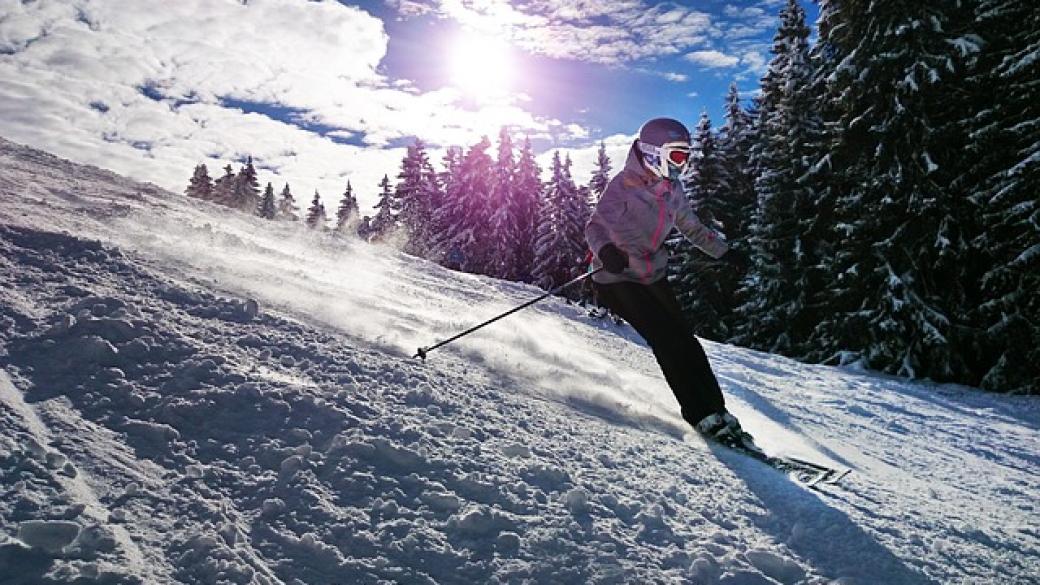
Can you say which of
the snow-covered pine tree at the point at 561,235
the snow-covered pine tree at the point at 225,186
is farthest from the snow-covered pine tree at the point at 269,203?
the snow-covered pine tree at the point at 561,235

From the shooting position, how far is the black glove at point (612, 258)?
15.4 ft

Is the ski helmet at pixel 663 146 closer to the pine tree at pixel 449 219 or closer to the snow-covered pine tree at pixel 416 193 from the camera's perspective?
the pine tree at pixel 449 219

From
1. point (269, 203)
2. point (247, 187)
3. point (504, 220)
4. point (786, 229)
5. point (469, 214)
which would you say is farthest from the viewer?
point (269, 203)

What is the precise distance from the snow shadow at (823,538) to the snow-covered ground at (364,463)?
0.01 metres

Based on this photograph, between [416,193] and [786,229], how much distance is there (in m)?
34.2

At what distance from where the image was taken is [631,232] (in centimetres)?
503

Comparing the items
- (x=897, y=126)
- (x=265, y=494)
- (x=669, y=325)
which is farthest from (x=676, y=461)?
(x=897, y=126)

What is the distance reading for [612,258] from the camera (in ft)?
15.4

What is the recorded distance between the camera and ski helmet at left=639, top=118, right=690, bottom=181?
198 inches

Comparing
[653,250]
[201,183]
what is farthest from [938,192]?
[201,183]

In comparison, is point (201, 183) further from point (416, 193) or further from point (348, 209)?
point (416, 193)

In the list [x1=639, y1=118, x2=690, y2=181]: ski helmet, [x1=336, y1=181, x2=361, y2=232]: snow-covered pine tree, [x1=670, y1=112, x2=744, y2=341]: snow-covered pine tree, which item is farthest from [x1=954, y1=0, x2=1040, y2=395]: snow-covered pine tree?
[x1=336, y1=181, x2=361, y2=232]: snow-covered pine tree

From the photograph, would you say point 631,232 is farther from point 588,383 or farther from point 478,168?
point 478,168

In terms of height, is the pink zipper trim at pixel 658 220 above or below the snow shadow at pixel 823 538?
above
